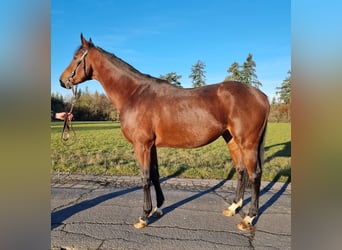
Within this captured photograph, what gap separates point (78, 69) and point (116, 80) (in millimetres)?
549

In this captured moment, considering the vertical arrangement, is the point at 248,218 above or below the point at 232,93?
below

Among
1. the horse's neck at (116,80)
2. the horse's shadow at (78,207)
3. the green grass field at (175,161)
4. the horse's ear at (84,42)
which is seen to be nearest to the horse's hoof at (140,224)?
the horse's shadow at (78,207)

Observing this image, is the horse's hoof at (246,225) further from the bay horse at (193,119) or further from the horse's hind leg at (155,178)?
the horse's hind leg at (155,178)

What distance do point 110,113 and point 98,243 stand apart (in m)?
3.54

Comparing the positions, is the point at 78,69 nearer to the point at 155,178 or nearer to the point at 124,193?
the point at 155,178

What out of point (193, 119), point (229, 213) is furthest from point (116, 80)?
point (229, 213)

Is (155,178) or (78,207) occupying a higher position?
(155,178)

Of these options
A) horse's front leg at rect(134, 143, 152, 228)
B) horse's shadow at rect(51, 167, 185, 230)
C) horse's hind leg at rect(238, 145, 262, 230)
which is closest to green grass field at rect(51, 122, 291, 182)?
horse's shadow at rect(51, 167, 185, 230)

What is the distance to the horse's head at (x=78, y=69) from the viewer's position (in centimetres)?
335

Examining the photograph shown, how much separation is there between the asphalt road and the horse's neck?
1572mm

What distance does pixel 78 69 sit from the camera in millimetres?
3371
